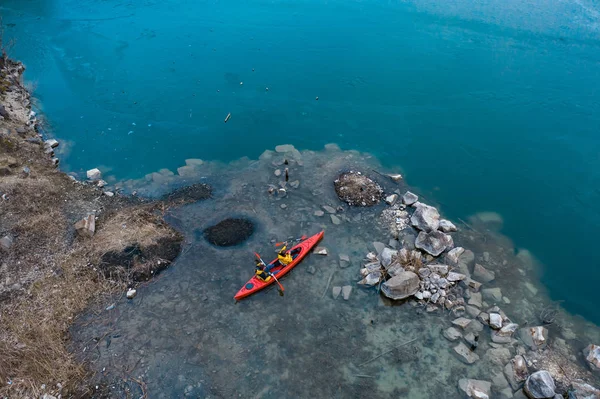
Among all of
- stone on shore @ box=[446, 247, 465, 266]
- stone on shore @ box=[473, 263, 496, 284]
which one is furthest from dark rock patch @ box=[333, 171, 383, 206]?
stone on shore @ box=[473, 263, 496, 284]

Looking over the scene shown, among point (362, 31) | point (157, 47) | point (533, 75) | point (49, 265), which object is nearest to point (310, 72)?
point (362, 31)

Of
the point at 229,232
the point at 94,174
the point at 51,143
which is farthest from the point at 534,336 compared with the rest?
the point at 51,143

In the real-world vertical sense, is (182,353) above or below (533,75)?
below

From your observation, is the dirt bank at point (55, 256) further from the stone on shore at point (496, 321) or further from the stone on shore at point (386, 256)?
the stone on shore at point (496, 321)

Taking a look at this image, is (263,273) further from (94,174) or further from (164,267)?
(94,174)

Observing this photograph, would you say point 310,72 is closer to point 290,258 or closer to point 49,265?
point 290,258
